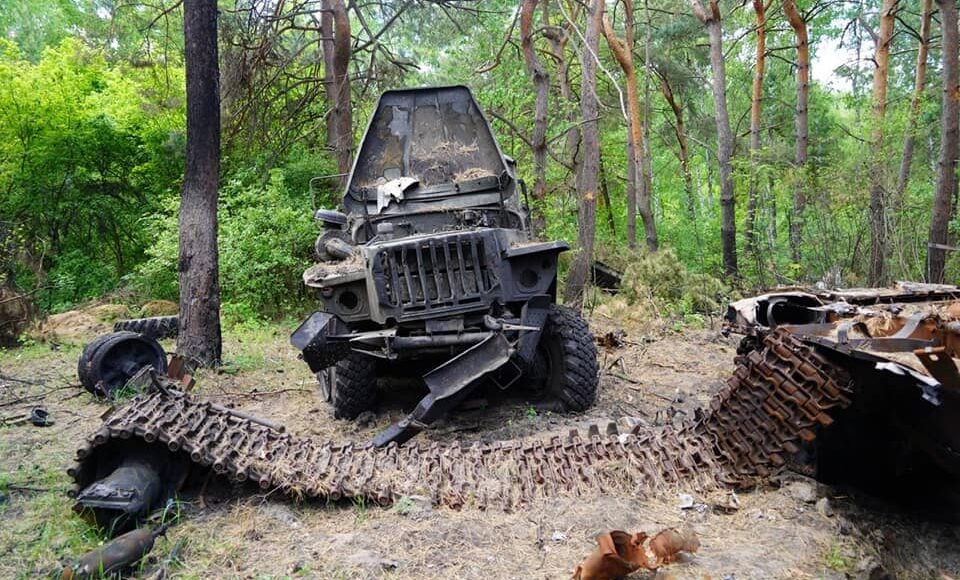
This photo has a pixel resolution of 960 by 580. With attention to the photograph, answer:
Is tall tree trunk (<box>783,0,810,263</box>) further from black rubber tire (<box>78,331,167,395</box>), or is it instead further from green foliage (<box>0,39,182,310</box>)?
green foliage (<box>0,39,182,310</box>)

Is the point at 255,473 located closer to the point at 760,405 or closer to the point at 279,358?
the point at 760,405

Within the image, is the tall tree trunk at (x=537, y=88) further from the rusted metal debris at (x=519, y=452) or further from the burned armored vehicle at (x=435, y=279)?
the rusted metal debris at (x=519, y=452)

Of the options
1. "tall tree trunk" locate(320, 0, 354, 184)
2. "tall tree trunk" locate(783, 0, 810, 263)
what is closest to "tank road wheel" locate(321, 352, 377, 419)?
"tall tree trunk" locate(320, 0, 354, 184)

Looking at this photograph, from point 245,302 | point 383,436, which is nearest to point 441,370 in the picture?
point 383,436

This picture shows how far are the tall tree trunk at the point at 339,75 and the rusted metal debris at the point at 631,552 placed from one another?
10.0 m

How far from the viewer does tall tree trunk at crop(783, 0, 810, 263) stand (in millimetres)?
10469

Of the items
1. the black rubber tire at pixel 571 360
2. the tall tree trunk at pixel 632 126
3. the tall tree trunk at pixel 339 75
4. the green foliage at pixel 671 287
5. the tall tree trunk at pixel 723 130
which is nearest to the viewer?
the black rubber tire at pixel 571 360

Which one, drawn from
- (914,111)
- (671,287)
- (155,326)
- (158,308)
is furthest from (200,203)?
(914,111)

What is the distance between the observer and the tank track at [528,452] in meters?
3.55

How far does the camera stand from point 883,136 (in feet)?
31.6

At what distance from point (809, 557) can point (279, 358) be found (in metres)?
7.04

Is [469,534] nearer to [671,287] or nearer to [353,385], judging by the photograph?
[353,385]

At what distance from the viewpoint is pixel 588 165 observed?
10.3m

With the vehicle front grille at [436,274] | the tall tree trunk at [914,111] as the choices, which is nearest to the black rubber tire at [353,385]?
the vehicle front grille at [436,274]
